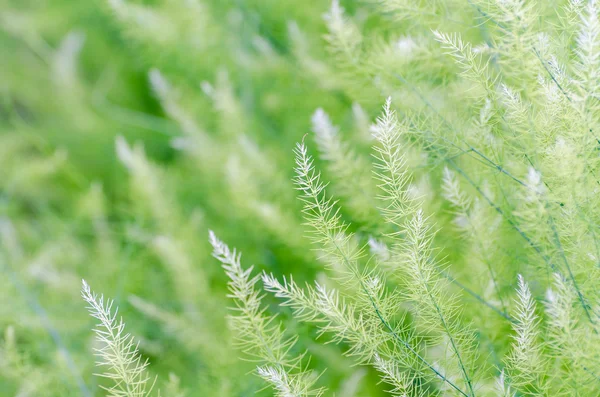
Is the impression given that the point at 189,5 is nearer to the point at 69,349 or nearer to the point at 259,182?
the point at 259,182

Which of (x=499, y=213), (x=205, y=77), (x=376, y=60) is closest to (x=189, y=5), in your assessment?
(x=205, y=77)

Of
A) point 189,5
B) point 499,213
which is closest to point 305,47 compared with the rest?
point 189,5

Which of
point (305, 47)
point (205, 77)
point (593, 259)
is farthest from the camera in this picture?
point (205, 77)

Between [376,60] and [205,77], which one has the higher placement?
[376,60]

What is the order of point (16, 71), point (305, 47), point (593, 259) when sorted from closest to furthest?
point (593, 259)
point (305, 47)
point (16, 71)

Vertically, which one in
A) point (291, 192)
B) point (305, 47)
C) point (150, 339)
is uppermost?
point (305, 47)

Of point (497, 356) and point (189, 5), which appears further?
point (189, 5)
